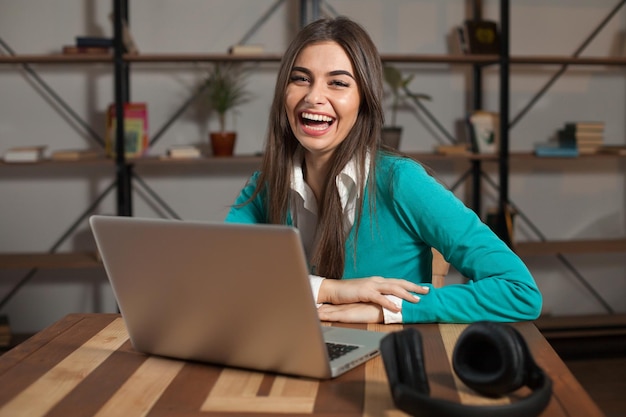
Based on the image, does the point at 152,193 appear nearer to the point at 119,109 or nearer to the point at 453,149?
the point at 119,109

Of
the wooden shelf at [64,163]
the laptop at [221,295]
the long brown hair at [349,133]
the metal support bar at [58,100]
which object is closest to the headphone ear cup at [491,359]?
the laptop at [221,295]

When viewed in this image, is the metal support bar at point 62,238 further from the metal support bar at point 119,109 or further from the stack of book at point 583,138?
the stack of book at point 583,138

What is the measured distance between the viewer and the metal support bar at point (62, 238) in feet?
13.1

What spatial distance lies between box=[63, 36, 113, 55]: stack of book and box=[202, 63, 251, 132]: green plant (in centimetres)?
47

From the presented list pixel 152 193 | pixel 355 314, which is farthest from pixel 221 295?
pixel 152 193

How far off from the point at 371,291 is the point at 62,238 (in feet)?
9.29

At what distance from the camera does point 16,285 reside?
157 inches

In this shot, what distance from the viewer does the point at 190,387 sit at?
1.12 m

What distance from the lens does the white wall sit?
3.94 m

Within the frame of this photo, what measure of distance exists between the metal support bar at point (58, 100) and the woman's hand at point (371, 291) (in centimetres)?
268

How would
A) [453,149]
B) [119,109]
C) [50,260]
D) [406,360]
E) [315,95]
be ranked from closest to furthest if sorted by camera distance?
[406,360] → [315,95] → [119,109] → [50,260] → [453,149]

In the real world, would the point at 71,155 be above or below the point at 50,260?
above

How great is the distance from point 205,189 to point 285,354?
2.98 m

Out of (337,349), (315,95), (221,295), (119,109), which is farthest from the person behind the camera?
(119,109)
